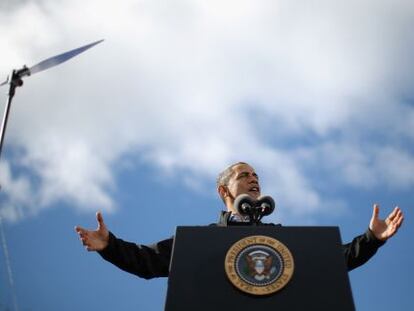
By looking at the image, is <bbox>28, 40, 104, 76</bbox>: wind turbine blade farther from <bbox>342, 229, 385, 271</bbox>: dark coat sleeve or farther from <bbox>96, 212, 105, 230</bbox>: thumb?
<bbox>342, 229, 385, 271</bbox>: dark coat sleeve

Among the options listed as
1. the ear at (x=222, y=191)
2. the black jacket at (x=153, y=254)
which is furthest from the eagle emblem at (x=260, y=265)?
the ear at (x=222, y=191)

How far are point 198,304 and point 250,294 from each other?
13.4 inches

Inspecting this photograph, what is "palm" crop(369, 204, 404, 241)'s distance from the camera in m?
4.30

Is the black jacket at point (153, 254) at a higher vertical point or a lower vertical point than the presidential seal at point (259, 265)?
higher

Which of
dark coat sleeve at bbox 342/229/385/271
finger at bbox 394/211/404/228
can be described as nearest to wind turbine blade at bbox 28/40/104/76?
dark coat sleeve at bbox 342/229/385/271

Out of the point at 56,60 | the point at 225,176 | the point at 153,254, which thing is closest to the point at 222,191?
the point at 225,176

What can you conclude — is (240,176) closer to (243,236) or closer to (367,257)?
(367,257)

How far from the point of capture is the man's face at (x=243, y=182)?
Result: 5387 millimetres

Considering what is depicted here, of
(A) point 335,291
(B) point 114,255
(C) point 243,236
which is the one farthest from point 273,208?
(B) point 114,255

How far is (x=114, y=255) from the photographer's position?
432cm

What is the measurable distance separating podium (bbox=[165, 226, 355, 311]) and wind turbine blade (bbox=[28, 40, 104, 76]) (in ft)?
6.99

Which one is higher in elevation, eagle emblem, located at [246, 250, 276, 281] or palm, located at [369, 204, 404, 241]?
palm, located at [369, 204, 404, 241]

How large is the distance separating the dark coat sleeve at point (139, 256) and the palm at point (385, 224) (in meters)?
2.18

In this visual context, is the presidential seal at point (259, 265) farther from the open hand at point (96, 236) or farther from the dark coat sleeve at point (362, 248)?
the open hand at point (96, 236)
